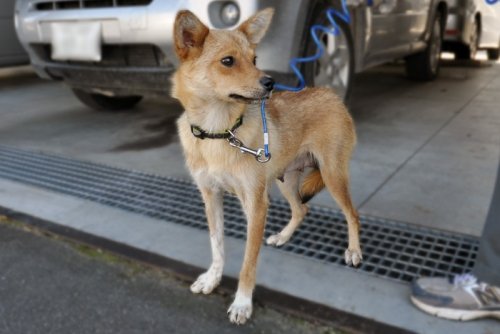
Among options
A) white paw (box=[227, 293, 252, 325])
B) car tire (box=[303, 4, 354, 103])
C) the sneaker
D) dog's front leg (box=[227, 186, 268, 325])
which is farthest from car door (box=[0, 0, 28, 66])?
the sneaker

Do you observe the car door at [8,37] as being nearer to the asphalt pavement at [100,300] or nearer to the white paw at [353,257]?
the asphalt pavement at [100,300]

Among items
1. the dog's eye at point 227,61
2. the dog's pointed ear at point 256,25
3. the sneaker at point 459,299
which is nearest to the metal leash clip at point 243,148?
the dog's eye at point 227,61

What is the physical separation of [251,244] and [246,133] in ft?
1.52

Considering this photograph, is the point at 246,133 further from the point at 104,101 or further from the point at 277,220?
the point at 104,101

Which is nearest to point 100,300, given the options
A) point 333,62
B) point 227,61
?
point 227,61

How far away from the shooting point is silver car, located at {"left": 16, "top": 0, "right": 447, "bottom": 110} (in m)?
3.34

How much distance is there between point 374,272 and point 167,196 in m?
1.46

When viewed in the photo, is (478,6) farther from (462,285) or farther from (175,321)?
(175,321)

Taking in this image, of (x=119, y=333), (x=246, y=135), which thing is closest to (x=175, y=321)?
(x=119, y=333)

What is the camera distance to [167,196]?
3213mm

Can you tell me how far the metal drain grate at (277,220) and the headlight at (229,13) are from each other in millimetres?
1117

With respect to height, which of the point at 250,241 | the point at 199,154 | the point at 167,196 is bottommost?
the point at 167,196

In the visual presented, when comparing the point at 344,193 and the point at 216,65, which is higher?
the point at 216,65

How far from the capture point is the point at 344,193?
2412 mm
